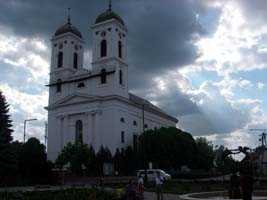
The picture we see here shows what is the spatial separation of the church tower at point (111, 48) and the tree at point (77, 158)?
13577 mm

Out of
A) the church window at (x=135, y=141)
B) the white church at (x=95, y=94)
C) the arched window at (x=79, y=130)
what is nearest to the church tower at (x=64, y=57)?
the white church at (x=95, y=94)

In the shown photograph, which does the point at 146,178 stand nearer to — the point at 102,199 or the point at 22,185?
the point at 22,185

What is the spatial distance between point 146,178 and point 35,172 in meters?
12.8

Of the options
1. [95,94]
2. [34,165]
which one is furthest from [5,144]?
[95,94]

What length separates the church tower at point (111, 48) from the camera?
80.1 m

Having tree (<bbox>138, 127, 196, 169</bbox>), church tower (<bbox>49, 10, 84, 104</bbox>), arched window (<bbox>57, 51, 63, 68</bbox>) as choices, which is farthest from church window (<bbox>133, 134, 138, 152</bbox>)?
arched window (<bbox>57, 51, 63, 68</bbox>)

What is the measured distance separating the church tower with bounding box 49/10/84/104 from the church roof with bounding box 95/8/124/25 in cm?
691

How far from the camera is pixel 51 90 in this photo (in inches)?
3455

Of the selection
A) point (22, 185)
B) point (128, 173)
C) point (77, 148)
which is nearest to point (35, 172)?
point (22, 185)

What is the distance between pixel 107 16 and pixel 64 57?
38.8 feet

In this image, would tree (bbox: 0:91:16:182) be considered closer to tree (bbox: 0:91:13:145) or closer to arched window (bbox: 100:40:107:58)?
tree (bbox: 0:91:13:145)

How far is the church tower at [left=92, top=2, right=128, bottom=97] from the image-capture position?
8006 centimetres

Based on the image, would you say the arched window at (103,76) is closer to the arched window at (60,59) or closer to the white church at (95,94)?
the white church at (95,94)

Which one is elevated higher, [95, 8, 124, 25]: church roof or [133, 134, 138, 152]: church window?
[95, 8, 124, 25]: church roof
